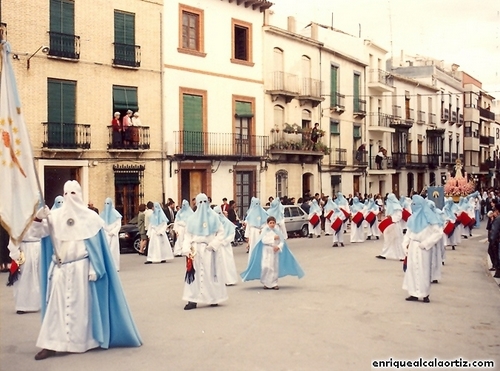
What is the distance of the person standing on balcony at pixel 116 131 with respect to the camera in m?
24.8

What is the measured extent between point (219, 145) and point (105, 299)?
2126 centimetres

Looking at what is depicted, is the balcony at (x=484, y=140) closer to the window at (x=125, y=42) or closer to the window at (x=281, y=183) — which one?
the window at (x=281, y=183)

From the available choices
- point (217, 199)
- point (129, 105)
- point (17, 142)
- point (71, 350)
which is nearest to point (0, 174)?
point (17, 142)

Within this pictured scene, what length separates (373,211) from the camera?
25.2 meters

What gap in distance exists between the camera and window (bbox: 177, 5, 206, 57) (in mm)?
27875

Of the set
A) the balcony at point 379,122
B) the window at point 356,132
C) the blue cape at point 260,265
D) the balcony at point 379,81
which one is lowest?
the blue cape at point 260,265

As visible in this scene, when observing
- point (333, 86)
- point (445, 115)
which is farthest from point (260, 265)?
point (445, 115)

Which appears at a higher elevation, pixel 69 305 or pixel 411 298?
pixel 69 305

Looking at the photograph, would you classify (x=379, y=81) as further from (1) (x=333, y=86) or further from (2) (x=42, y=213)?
(2) (x=42, y=213)

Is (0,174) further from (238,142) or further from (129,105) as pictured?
(238,142)

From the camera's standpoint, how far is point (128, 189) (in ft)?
83.8

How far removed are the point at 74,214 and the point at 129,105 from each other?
699 inches

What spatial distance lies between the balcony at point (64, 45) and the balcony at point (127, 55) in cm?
174

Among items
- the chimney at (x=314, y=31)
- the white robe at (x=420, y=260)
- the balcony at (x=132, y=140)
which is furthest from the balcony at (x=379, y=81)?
the white robe at (x=420, y=260)
